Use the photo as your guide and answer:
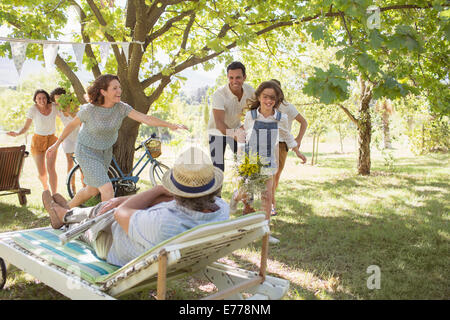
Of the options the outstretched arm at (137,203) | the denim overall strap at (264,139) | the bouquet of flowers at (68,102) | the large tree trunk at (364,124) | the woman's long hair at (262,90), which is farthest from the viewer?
the large tree trunk at (364,124)

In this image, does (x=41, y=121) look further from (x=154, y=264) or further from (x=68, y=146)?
(x=154, y=264)

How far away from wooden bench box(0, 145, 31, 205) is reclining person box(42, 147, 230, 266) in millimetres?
4516

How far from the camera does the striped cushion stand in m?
2.69

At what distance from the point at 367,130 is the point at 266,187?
7111 millimetres

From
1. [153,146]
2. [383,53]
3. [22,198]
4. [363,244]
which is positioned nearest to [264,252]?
[363,244]

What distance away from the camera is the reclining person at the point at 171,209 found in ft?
8.00

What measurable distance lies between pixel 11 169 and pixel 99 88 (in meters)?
3.31

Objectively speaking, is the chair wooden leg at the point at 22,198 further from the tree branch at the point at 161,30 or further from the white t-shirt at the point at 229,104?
the white t-shirt at the point at 229,104

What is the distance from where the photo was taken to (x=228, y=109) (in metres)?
5.36

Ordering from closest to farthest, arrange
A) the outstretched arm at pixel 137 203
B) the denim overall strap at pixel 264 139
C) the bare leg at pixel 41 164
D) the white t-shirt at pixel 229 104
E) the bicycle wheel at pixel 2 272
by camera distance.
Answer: the outstretched arm at pixel 137 203 < the bicycle wheel at pixel 2 272 < the denim overall strap at pixel 264 139 < the white t-shirt at pixel 229 104 < the bare leg at pixel 41 164

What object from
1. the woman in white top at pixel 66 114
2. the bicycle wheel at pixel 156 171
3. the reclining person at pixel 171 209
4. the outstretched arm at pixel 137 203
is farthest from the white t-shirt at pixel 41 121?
the outstretched arm at pixel 137 203

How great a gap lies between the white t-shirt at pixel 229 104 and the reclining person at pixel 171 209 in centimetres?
260

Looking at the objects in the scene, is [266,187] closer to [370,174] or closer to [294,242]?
[294,242]

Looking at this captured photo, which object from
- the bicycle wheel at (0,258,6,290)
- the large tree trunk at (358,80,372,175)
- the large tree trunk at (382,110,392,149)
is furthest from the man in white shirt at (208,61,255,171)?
the large tree trunk at (382,110,392,149)
